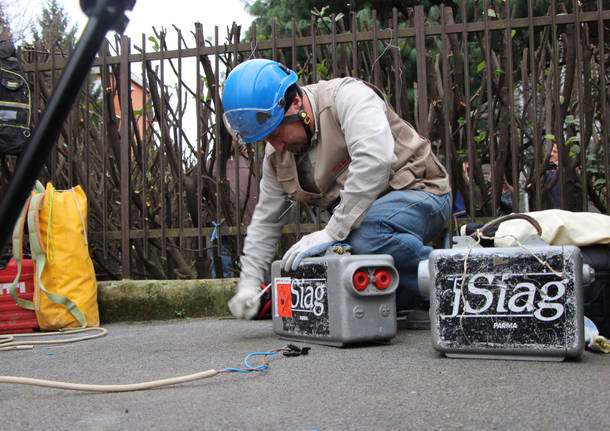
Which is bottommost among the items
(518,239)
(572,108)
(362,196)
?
(518,239)

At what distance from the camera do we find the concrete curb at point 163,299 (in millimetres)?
3656

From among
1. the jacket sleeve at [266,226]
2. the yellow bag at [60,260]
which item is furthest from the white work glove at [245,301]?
the yellow bag at [60,260]

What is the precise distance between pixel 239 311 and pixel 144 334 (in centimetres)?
61

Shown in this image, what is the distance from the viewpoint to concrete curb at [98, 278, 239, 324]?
366 centimetres

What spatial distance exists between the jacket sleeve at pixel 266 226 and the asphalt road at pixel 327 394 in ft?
2.27

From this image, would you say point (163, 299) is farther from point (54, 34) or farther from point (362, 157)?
point (54, 34)

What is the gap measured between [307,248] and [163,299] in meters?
1.64

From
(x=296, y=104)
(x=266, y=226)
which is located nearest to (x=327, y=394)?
(x=296, y=104)

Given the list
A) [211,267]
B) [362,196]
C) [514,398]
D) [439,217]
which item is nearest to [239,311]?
[362,196]

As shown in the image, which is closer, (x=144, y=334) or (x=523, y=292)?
(x=523, y=292)

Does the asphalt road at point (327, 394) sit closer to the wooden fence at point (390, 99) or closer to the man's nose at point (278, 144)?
the man's nose at point (278, 144)

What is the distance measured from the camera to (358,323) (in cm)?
220

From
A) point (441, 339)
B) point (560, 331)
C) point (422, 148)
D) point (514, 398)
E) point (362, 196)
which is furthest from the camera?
point (422, 148)

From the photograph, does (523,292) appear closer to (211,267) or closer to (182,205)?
(182,205)
